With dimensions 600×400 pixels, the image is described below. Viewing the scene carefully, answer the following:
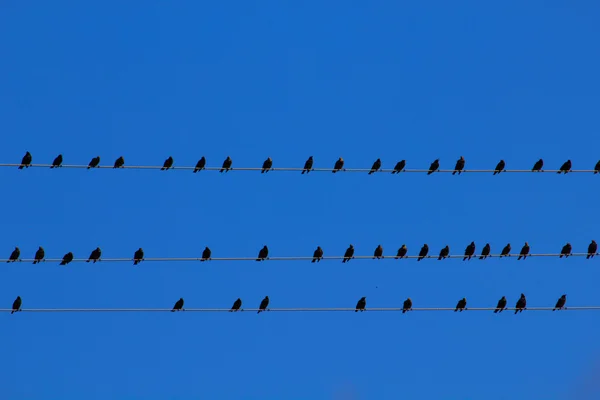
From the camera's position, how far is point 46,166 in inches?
1483

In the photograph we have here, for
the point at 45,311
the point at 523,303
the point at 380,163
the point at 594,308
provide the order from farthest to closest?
the point at 380,163, the point at 523,303, the point at 594,308, the point at 45,311

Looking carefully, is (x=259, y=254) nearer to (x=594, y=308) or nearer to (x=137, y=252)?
(x=137, y=252)

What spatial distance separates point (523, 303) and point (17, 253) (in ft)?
43.4

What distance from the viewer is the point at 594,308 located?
119 ft

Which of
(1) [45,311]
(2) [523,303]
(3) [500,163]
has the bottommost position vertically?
(1) [45,311]

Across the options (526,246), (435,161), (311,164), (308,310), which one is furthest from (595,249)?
(308,310)

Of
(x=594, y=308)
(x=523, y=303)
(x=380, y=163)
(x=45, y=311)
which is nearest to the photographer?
(x=45, y=311)

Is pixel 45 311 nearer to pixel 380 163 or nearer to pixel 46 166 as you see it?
pixel 46 166

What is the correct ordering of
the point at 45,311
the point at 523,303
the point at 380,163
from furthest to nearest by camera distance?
the point at 380,163, the point at 523,303, the point at 45,311

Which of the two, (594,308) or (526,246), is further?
(526,246)

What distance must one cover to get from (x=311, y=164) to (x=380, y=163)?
76.2 inches

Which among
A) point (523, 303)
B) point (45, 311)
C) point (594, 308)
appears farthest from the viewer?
point (523, 303)

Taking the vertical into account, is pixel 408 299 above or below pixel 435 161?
below

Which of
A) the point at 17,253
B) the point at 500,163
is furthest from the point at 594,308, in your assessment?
the point at 17,253
